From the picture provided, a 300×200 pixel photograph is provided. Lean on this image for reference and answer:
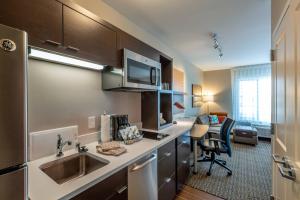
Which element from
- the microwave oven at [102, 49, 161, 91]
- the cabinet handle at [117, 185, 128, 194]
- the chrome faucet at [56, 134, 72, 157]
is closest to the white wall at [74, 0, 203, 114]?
the microwave oven at [102, 49, 161, 91]

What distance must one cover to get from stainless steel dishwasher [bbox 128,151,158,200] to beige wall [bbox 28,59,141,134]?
69 centimetres

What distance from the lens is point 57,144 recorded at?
4.23 ft

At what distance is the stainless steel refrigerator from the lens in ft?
1.69

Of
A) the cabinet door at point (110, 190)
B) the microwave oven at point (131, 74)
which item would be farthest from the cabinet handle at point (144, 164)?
the microwave oven at point (131, 74)

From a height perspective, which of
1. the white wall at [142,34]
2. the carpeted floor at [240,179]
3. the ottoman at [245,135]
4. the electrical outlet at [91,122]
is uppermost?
the white wall at [142,34]

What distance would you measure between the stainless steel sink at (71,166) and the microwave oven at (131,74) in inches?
28.4

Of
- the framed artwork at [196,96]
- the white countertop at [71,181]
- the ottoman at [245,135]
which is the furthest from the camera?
the framed artwork at [196,96]

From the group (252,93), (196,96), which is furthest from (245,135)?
(196,96)

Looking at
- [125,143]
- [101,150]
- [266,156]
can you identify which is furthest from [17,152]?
[266,156]

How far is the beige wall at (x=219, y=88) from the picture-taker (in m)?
5.72

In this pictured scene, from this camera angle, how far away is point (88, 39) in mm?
1198

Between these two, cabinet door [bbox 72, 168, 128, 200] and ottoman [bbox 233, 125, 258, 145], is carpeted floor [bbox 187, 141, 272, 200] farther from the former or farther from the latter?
cabinet door [bbox 72, 168, 128, 200]

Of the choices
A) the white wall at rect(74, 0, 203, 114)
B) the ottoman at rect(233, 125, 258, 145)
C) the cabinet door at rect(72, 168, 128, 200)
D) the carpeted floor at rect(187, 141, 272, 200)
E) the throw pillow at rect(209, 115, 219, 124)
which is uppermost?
the white wall at rect(74, 0, 203, 114)

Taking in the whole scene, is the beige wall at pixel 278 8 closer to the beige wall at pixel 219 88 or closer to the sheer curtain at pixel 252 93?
the sheer curtain at pixel 252 93
